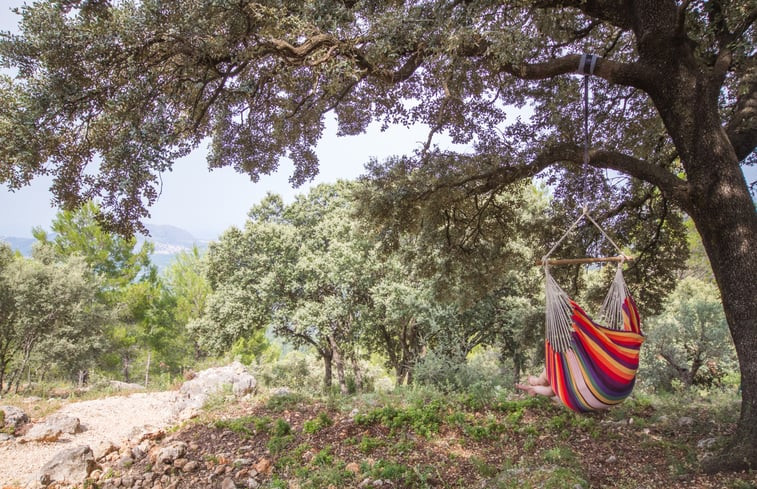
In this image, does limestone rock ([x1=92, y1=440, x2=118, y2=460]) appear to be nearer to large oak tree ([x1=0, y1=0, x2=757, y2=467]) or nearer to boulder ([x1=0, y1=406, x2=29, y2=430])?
boulder ([x1=0, y1=406, x2=29, y2=430])

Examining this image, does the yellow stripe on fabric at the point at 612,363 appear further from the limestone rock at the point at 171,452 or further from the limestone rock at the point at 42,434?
the limestone rock at the point at 42,434

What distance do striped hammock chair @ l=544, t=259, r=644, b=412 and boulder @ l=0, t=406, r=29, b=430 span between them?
313 inches

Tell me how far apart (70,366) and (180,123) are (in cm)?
1300

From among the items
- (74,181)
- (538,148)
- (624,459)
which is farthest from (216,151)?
(624,459)

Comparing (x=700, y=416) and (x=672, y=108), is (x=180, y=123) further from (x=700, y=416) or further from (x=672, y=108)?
(x=700, y=416)

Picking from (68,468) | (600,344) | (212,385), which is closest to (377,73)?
(600,344)

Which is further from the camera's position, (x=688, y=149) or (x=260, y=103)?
(x=260, y=103)

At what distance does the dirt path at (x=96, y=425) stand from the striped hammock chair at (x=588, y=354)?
551 cm

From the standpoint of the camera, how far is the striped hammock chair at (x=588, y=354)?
312 cm

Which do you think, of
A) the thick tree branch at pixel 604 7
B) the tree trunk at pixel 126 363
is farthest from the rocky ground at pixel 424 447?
the tree trunk at pixel 126 363

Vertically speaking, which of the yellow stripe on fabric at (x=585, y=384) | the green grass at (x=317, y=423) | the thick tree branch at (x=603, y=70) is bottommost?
the green grass at (x=317, y=423)

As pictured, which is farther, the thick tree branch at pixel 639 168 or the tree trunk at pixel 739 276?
the thick tree branch at pixel 639 168

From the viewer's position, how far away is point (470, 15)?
327cm

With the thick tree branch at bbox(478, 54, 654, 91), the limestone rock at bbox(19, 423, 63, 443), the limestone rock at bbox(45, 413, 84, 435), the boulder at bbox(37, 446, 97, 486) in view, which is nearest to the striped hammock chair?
the thick tree branch at bbox(478, 54, 654, 91)
